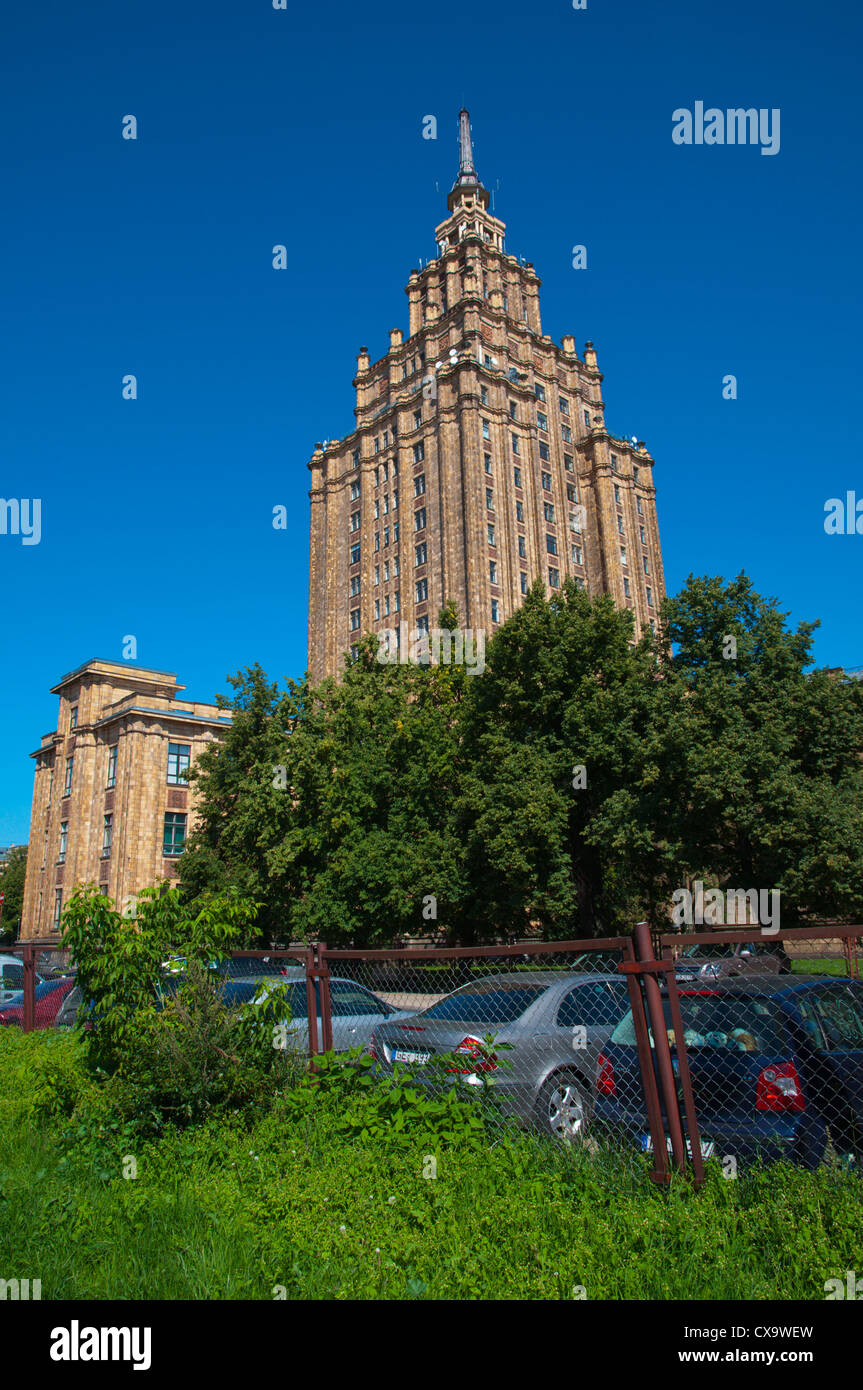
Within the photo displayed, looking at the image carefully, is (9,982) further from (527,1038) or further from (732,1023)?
(732,1023)

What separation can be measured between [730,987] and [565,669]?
80.6ft

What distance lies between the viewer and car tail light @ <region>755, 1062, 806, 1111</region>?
563cm

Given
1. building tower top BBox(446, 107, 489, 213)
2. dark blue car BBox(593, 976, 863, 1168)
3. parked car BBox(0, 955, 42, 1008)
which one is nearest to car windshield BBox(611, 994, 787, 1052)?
dark blue car BBox(593, 976, 863, 1168)

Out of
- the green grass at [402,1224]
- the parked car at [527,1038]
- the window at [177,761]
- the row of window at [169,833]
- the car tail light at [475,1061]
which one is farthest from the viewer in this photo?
the window at [177,761]

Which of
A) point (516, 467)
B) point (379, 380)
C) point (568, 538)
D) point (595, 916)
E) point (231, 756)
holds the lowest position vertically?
point (595, 916)

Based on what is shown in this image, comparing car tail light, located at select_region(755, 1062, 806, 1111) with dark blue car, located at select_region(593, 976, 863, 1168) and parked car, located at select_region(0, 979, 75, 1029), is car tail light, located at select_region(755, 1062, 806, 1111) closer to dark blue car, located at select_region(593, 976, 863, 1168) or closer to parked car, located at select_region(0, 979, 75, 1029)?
dark blue car, located at select_region(593, 976, 863, 1168)

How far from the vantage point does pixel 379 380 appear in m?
72.6

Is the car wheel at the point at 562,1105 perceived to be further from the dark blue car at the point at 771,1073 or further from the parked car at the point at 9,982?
the parked car at the point at 9,982

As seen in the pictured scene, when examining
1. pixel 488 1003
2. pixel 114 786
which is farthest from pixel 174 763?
pixel 488 1003

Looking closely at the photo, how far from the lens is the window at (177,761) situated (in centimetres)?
5719

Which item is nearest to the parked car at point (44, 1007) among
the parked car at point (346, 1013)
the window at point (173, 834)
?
the parked car at point (346, 1013)

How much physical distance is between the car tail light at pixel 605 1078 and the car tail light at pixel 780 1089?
4.87 ft

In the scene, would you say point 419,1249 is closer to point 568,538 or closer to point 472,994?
point 472,994
